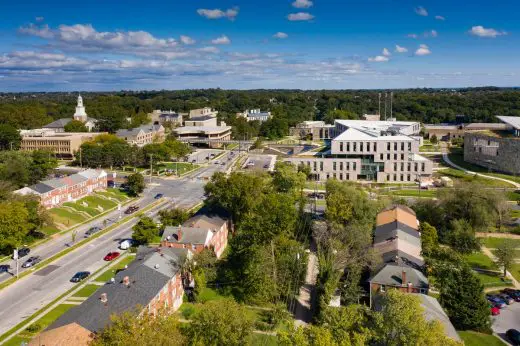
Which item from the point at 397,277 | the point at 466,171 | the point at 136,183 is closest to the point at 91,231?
the point at 136,183

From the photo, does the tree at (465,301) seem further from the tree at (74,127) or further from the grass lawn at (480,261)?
the tree at (74,127)

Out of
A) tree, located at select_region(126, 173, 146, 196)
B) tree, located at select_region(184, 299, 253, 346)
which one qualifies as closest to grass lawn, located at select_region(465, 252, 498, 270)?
tree, located at select_region(184, 299, 253, 346)

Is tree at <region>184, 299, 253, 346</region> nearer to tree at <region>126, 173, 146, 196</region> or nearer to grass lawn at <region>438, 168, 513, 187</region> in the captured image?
tree at <region>126, 173, 146, 196</region>

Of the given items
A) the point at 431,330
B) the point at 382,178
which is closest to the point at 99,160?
the point at 382,178

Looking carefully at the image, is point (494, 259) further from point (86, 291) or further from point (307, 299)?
point (86, 291)

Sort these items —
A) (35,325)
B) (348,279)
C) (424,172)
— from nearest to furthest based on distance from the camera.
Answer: (35,325)
(348,279)
(424,172)

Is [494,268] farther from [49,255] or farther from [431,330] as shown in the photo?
[49,255]
